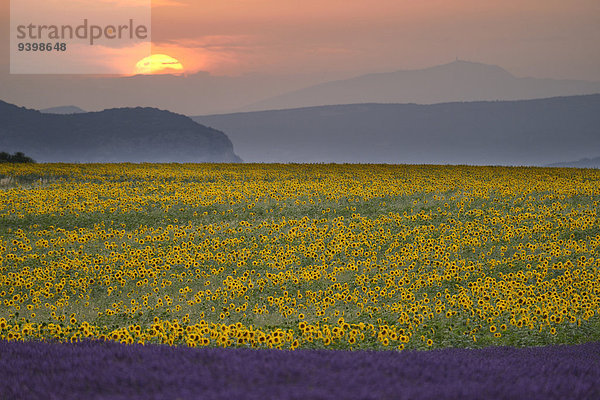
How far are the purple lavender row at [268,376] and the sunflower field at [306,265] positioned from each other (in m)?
2.08

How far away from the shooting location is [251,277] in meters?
16.4

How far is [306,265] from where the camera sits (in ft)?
57.3

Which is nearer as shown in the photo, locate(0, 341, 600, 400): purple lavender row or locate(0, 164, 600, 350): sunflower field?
locate(0, 341, 600, 400): purple lavender row

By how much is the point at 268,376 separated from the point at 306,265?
41.8 ft

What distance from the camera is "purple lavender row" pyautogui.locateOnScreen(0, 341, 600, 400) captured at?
4.42 meters

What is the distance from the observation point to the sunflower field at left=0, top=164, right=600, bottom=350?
37.7 ft

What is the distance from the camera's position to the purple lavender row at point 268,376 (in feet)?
14.5

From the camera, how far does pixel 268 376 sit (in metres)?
4.73

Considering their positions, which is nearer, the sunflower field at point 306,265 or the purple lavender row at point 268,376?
the purple lavender row at point 268,376

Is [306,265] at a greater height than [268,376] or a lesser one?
lesser

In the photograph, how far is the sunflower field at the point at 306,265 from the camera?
11.5 meters

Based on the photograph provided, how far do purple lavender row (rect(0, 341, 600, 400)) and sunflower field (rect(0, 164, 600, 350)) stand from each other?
2.08 meters

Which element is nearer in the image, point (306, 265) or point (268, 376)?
point (268, 376)

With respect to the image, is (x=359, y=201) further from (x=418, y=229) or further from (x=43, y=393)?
(x=43, y=393)
